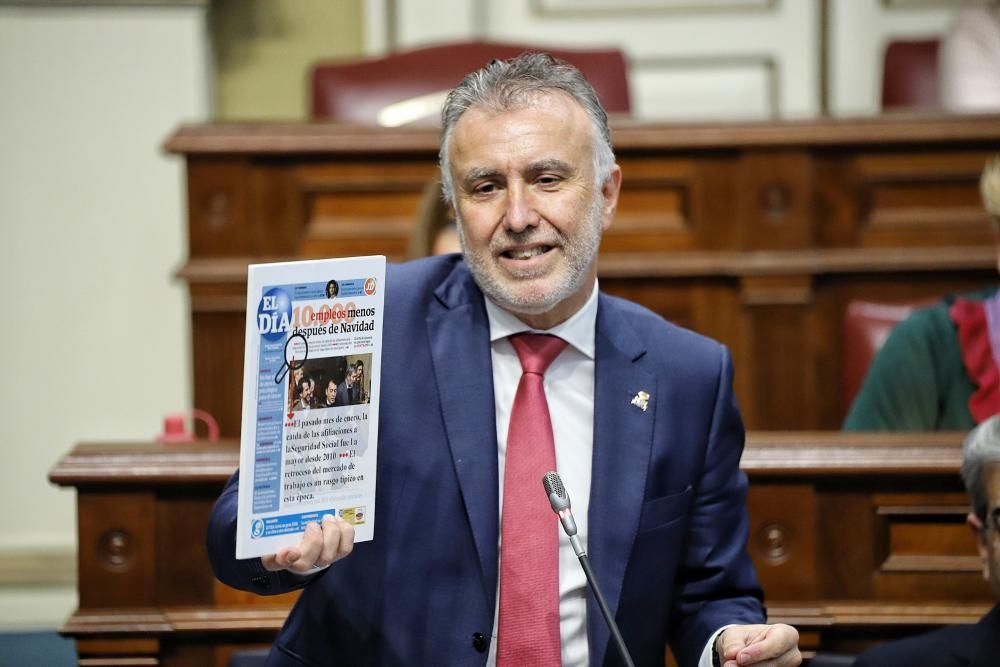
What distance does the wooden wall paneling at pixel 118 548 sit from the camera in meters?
1.97

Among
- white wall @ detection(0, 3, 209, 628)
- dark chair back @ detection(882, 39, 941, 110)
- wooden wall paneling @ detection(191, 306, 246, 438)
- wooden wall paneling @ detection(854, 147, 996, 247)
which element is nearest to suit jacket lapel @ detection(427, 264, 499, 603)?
wooden wall paneling @ detection(191, 306, 246, 438)

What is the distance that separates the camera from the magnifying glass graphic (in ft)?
4.60

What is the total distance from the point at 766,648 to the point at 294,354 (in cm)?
58

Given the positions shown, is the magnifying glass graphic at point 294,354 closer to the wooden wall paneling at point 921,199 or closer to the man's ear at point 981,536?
the man's ear at point 981,536

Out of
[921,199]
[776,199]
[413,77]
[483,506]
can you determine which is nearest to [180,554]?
[483,506]

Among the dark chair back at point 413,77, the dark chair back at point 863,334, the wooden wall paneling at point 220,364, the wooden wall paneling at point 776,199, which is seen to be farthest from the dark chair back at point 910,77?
the wooden wall paneling at point 220,364

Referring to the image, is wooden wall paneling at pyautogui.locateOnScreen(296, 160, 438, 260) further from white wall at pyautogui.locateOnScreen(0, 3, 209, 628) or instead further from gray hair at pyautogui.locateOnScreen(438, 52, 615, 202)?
gray hair at pyautogui.locateOnScreen(438, 52, 615, 202)

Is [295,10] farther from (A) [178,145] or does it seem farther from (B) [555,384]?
(B) [555,384]

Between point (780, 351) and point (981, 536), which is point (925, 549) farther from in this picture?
point (780, 351)

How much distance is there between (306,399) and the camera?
56.0 inches

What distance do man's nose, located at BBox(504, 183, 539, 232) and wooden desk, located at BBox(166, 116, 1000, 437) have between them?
56.0 inches

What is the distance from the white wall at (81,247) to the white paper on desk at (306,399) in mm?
2690

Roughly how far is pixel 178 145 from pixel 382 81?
2.87ft

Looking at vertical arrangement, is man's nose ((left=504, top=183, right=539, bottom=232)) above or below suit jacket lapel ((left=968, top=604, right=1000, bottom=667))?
above
